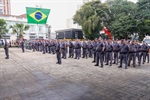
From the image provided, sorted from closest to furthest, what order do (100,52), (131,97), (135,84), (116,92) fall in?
(131,97), (116,92), (135,84), (100,52)

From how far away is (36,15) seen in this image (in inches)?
628

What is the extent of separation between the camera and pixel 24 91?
5629 mm

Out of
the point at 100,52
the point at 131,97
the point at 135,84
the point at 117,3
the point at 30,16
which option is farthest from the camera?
the point at 117,3

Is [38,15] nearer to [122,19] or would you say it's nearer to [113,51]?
[113,51]

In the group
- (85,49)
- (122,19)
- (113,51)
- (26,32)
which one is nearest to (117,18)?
(122,19)

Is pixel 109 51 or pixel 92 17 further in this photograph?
pixel 92 17

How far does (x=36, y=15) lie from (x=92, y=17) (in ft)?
63.1

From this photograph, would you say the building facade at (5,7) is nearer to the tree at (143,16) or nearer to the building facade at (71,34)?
the building facade at (71,34)

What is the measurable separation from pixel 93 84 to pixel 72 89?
104cm

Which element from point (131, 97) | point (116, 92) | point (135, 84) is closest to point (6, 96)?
point (116, 92)

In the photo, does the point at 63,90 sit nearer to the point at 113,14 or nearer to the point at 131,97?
the point at 131,97

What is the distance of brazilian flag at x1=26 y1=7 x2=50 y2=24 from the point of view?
15575 mm

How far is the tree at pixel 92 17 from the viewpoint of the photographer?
33406 mm

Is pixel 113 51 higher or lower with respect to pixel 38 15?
lower
